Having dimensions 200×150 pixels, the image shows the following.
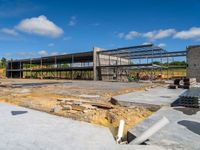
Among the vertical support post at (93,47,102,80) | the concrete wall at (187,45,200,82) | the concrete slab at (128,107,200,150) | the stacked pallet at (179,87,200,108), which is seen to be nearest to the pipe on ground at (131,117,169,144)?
the concrete slab at (128,107,200,150)

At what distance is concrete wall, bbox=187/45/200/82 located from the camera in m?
21.5

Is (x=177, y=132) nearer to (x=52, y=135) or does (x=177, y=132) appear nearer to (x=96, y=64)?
(x=52, y=135)

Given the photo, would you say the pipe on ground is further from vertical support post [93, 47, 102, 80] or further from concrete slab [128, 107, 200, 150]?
vertical support post [93, 47, 102, 80]

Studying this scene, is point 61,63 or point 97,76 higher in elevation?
point 61,63

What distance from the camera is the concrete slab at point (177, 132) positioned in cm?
392

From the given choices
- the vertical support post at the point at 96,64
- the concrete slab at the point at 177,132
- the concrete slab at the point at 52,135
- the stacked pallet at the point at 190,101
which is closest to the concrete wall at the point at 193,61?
the stacked pallet at the point at 190,101

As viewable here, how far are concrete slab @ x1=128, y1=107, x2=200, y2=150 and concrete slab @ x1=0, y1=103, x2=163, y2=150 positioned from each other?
1.28 feet

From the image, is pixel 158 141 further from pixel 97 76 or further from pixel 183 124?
pixel 97 76

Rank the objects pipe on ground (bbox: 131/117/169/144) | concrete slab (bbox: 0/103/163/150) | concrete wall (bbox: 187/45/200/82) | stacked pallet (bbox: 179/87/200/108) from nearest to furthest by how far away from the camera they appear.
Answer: concrete slab (bbox: 0/103/163/150), pipe on ground (bbox: 131/117/169/144), stacked pallet (bbox: 179/87/200/108), concrete wall (bbox: 187/45/200/82)

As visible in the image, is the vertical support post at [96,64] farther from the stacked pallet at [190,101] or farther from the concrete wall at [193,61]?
the stacked pallet at [190,101]

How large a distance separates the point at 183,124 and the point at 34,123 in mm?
4035

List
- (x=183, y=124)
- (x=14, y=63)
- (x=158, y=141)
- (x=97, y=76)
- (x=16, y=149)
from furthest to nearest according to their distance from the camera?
(x=14, y=63) < (x=97, y=76) < (x=183, y=124) < (x=158, y=141) < (x=16, y=149)

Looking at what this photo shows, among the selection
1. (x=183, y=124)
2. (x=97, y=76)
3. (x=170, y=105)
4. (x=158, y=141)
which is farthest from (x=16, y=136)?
(x=97, y=76)

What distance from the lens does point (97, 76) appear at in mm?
35469
